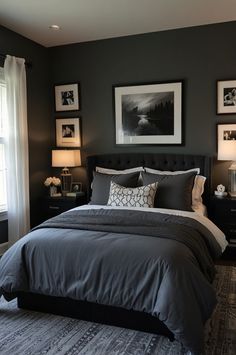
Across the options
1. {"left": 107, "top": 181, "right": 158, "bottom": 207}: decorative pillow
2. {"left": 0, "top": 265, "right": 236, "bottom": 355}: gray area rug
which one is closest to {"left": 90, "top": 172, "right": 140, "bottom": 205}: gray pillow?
{"left": 107, "top": 181, "right": 158, "bottom": 207}: decorative pillow

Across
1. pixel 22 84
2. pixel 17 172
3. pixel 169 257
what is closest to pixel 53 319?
pixel 169 257

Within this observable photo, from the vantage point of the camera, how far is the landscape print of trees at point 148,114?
4.57 meters

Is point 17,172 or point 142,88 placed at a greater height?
point 142,88

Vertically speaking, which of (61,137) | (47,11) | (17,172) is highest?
(47,11)

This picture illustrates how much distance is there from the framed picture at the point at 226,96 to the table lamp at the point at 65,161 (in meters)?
2.09

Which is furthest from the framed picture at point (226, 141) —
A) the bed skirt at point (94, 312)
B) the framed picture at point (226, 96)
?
the bed skirt at point (94, 312)

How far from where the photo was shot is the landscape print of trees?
15.0 ft

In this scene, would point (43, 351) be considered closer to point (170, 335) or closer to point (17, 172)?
point (170, 335)

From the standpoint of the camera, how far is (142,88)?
4.66 meters

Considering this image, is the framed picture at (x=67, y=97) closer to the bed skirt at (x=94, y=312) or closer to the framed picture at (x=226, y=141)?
the framed picture at (x=226, y=141)

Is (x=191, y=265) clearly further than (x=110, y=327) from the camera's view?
No

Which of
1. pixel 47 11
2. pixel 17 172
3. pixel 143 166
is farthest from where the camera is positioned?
pixel 143 166

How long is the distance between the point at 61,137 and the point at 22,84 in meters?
1.10

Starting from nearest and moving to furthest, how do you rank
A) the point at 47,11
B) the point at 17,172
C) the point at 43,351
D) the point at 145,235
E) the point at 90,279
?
the point at 43,351 < the point at 90,279 < the point at 145,235 < the point at 47,11 < the point at 17,172
